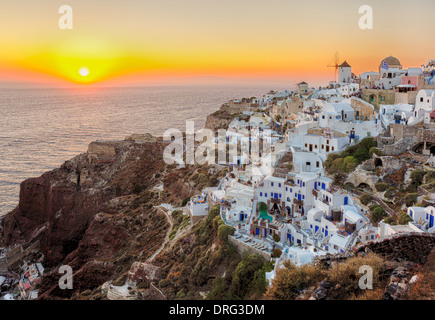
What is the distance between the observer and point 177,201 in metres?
39.0

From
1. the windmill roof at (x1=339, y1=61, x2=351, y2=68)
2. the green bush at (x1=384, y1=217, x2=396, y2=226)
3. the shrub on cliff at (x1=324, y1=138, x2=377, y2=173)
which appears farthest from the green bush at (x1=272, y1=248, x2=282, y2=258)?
the windmill roof at (x1=339, y1=61, x2=351, y2=68)

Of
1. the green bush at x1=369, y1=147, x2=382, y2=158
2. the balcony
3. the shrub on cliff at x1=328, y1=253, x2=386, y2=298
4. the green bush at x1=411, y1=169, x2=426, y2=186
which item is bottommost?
the balcony

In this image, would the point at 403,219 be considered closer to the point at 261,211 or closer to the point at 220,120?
the point at 261,211

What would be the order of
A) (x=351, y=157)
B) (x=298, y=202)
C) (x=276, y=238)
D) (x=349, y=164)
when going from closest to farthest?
1. (x=276, y=238)
2. (x=298, y=202)
3. (x=349, y=164)
4. (x=351, y=157)

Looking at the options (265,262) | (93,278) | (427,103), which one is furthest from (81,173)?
(427,103)

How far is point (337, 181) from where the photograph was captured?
87.2 ft

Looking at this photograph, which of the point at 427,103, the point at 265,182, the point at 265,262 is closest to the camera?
the point at 265,262

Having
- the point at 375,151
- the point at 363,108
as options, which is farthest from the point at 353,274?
the point at 363,108

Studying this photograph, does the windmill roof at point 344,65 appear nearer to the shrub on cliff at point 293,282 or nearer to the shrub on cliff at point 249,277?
the shrub on cliff at point 249,277

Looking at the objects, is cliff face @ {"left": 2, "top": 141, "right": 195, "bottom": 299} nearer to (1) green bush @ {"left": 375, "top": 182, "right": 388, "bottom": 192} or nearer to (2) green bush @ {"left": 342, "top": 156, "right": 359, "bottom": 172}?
(2) green bush @ {"left": 342, "top": 156, "right": 359, "bottom": 172}

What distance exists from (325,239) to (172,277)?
9690 mm

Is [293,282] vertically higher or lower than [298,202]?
higher

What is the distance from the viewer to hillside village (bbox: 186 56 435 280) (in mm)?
21172
